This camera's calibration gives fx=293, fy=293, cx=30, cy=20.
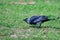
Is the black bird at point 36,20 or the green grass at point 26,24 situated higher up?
the black bird at point 36,20

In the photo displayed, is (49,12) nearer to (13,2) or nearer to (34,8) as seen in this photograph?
(34,8)

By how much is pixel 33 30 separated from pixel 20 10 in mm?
4381

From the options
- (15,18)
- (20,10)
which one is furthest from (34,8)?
(15,18)

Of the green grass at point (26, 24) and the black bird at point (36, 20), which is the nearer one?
the green grass at point (26, 24)

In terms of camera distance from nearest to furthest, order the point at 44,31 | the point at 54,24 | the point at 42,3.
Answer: the point at 44,31, the point at 54,24, the point at 42,3

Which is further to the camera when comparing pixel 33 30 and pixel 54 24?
pixel 54 24

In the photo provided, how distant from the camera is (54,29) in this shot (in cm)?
973

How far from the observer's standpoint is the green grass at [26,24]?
8953 mm

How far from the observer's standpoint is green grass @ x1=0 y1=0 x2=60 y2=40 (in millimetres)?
8953

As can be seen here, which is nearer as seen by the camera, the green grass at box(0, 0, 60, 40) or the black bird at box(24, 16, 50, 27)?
the green grass at box(0, 0, 60, 40)

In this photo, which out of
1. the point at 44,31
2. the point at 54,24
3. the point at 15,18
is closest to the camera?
the point at 44,31

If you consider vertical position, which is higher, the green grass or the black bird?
the black bird

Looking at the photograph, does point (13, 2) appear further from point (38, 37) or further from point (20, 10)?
point (38, 37)

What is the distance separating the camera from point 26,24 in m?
10.4
